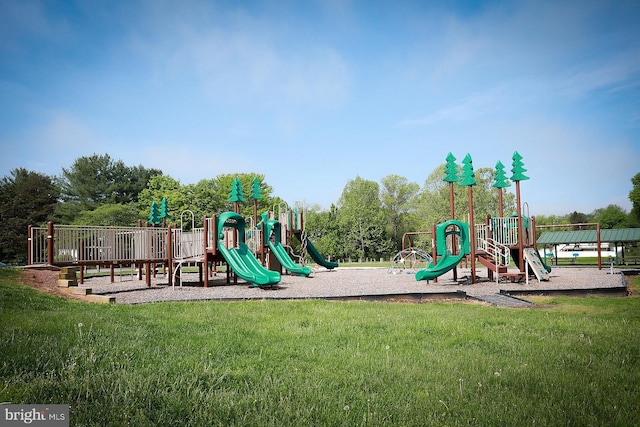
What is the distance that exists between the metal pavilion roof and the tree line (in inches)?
347

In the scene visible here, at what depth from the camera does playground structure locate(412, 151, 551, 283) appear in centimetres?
1925

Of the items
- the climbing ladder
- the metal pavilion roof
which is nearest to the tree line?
the metal pavilion roof

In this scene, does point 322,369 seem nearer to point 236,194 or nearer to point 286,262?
point 286,262

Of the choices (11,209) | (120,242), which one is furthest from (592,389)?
(11,209)

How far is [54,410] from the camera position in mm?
3631

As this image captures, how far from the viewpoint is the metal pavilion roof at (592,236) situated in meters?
37.3

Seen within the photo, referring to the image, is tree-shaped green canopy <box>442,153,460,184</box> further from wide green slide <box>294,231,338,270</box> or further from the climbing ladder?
wide green slide <box>294,231,338,270</box>

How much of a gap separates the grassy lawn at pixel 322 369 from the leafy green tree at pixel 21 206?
3984cm

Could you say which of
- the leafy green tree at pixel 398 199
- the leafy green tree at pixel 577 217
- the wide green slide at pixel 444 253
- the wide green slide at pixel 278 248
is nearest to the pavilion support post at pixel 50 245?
the wide green slide at pixel 278 248

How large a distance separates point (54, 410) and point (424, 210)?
49815 mm

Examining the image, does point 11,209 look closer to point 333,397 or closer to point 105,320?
point 105,320

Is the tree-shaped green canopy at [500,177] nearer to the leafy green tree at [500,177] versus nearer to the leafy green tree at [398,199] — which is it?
the leafy green tree at [500,177]

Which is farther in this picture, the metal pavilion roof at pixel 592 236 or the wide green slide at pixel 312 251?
the metal pavilion roof at pixel 592 236

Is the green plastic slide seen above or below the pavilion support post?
below
